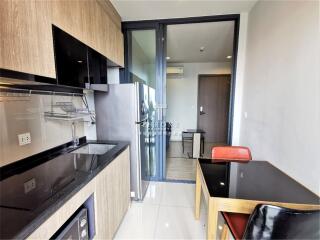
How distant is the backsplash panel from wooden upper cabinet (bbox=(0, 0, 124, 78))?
442 mm

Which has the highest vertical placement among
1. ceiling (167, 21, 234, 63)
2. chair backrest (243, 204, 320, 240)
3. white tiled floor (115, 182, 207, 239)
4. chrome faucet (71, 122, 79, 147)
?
ceiling (167, 21, 234, 63)

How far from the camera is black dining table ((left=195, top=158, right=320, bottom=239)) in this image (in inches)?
41.3

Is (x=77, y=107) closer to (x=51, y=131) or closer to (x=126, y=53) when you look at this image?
(x=51, y=131)

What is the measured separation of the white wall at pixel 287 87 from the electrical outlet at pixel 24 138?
6.84ft

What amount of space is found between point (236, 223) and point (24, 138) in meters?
1.72

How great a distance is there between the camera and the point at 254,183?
1.26m

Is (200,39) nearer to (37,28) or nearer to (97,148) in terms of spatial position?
(97,148)

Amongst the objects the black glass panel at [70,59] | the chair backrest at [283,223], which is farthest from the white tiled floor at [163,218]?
the black glass panel at [70,59]

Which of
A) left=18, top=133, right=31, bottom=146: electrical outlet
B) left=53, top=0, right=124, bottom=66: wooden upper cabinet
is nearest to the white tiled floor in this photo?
left=18, top=133, right=31, bottom=146: electrical outlet

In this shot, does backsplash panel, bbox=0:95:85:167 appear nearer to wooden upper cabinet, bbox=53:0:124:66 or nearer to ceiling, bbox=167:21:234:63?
wooden upper cabinet, bbox=53:0:124:66

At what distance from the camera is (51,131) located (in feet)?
5.19

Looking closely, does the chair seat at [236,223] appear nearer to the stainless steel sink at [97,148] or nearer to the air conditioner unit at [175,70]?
the stainless steel sink at [97,148]

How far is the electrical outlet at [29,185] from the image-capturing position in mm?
945

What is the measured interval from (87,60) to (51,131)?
0.76 metres
